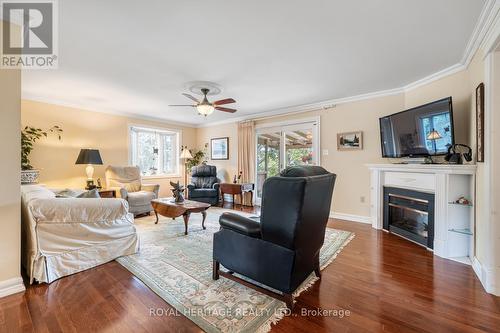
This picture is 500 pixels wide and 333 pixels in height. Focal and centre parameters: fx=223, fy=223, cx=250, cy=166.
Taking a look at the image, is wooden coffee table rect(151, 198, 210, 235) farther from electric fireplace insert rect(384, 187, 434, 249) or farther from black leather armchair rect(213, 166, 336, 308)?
electric fireplace insert rect(384, 187, 434, 249)

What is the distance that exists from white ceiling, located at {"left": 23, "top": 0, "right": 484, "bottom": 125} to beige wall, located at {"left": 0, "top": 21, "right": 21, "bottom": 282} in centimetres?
78

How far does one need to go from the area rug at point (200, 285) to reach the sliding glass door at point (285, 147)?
85.8 inches

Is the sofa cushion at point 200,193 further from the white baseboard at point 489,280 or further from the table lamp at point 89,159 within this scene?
the white baseboard at point 489,280

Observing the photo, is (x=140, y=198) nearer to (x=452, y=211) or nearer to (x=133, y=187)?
(x=133, y=187)

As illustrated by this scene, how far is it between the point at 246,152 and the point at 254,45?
372 cm

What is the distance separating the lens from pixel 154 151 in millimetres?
6457

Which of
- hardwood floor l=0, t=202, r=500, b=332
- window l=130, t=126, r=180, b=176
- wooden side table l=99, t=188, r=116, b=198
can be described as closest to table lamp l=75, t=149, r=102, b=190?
wooden side table l=99, t=188, r=116, b=198

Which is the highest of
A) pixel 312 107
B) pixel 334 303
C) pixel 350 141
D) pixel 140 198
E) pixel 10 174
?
pixel 312 107

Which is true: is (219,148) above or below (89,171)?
above

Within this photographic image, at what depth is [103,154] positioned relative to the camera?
5242 mm

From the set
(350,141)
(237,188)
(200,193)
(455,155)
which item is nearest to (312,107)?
(350,141)

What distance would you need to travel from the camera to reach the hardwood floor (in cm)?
155

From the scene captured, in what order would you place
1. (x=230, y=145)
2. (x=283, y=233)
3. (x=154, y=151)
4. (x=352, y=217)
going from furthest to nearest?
(x=230, y=145), (x=154, y=151), (x=352, y=217), (x=283, y=233)

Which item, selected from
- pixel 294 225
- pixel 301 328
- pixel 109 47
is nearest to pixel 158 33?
pixel 109 47
